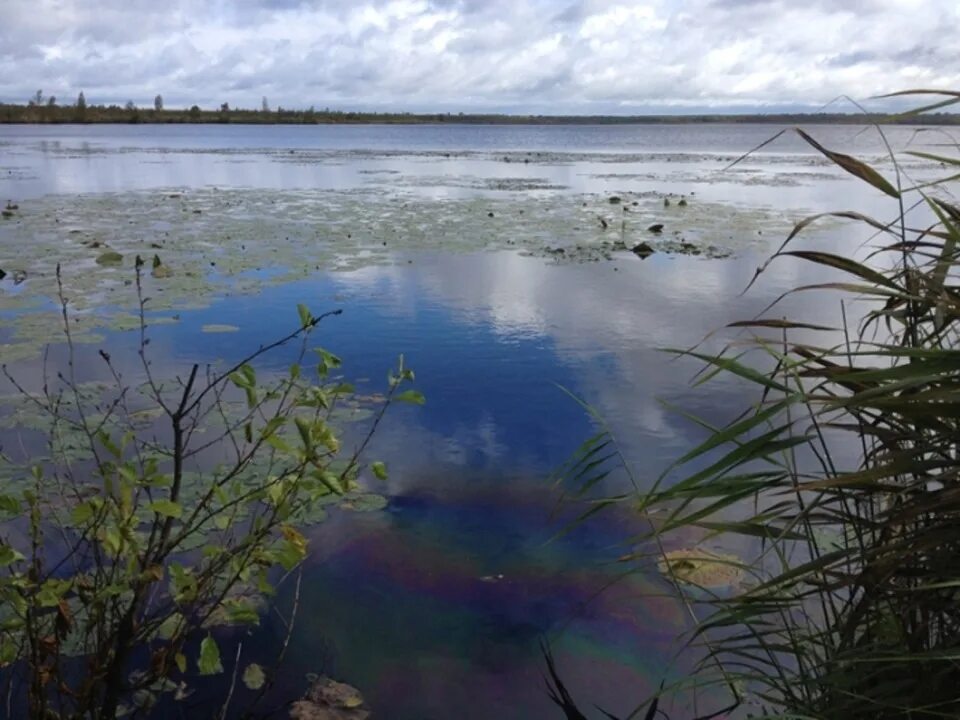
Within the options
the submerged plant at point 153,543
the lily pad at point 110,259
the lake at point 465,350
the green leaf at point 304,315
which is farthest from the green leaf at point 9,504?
the lily pad at point 110,259

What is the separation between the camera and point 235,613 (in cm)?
164

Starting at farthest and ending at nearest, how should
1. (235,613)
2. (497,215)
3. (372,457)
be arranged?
(497,215)
(372,457)
(235,613)

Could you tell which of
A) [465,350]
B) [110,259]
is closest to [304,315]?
[465,350]

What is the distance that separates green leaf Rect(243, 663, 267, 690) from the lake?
3.1 inches

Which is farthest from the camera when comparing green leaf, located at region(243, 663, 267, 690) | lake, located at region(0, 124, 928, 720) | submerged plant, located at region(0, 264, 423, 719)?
lake, located at region(0, 124, 928, 720)

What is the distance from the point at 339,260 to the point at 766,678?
8225 millimetres

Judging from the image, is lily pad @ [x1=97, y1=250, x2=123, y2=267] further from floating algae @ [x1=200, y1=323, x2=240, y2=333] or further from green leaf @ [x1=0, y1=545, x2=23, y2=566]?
green leaf @ [x1=0, y1=545, x2=23, y2=566]

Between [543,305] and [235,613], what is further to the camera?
[543,305]

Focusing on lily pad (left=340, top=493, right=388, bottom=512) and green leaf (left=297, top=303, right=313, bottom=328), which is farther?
lily pad (left=340, top=493, right=388, bottom=512)

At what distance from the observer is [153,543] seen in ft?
6.10

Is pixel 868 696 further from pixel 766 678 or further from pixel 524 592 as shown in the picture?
pixel 524 592

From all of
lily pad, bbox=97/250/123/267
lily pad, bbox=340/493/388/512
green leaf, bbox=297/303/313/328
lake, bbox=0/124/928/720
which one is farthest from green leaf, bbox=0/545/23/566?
lily pad, bbox=97/250/123/267

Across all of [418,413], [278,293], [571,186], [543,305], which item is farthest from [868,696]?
[571,186]

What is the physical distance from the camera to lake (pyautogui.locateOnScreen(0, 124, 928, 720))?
2871 mm
